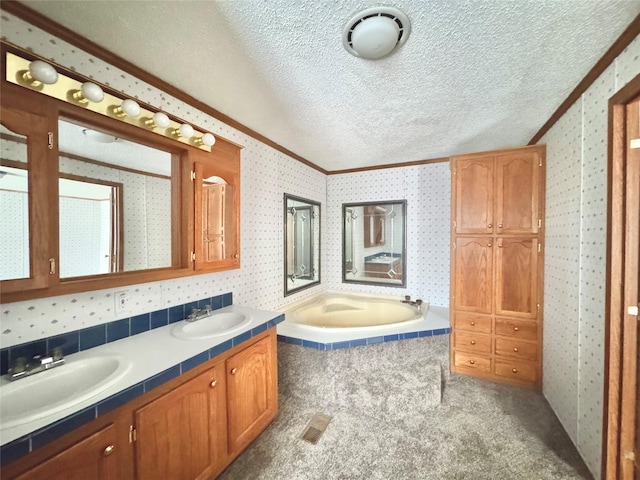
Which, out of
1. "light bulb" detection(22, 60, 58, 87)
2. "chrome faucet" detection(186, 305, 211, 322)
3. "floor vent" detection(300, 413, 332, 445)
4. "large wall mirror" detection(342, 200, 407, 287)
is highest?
"light bulb" detection(22, 60, 58, 87)

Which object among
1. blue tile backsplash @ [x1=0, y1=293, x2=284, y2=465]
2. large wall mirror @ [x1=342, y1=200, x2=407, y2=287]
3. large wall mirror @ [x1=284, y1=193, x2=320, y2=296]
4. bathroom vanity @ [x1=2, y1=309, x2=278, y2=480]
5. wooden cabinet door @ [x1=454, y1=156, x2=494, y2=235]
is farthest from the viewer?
large wall mirror @ [x1=342, y1=200, x2=407, y2=287]

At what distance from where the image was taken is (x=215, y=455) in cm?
131

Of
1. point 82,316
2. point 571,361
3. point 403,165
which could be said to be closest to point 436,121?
point 403,165

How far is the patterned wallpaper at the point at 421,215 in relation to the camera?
9.72ft

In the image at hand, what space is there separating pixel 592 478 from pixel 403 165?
2943 mm

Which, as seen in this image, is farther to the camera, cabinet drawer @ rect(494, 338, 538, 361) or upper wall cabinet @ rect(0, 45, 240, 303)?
cabinet drawer @ rect(494, 338, 538, 361)

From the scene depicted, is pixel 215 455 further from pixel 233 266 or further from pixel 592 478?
pixel 592 478

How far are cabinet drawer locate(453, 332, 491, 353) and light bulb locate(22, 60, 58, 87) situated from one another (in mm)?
3236

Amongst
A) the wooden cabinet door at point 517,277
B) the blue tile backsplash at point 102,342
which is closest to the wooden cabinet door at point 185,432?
the blue tile backsplash at point 102,342

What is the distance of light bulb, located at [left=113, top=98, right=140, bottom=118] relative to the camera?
1.22m

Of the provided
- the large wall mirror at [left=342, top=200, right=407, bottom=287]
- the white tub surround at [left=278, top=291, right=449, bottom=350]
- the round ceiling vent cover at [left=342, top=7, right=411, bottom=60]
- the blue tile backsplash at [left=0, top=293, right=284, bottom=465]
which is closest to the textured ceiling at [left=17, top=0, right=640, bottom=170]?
the round ceiling vent cover at [left=342, top=7, right=411, bottom=60]

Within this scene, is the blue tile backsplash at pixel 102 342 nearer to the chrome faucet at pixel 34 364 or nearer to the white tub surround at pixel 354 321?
the chrome faucet at pixel 34 364

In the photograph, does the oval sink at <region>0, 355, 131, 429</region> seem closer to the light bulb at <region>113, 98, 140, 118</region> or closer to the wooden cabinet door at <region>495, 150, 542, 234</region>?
the light bulb at <region>113, 98, 140, 118</region>

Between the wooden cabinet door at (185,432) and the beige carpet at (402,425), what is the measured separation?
0.30 metres
